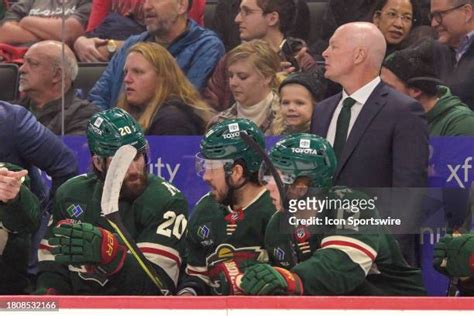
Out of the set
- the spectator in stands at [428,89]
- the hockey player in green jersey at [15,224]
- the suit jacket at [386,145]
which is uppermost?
the spectator in stands at [428,89]

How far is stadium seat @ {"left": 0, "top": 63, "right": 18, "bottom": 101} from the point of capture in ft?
17.7

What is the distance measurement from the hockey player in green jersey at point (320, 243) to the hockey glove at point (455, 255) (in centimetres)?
8

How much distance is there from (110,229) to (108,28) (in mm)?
788

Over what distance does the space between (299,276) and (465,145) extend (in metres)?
0.74

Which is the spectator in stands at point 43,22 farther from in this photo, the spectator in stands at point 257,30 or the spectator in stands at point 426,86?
the spectator in stands at point 426,86

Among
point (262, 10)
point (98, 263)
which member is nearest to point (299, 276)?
point (98, 263)

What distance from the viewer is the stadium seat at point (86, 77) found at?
540 centimetres

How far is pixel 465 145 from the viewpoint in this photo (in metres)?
5.11

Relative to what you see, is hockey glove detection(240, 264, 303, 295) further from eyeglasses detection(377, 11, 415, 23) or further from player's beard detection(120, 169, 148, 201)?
eyeglasses detection(377, 11, 415, 23)

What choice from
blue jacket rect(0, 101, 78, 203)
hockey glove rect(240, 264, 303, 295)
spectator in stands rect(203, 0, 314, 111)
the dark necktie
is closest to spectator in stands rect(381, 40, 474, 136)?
the dark necktie

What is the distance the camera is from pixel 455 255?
484 cm

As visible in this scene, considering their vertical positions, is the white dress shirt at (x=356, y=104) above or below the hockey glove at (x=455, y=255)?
above

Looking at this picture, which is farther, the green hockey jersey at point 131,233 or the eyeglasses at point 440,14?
the eyeglasses at point 440,14

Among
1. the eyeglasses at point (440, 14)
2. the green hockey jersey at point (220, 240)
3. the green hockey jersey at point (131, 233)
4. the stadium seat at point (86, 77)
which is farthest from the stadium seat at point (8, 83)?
the eyeglasses at point (440, 14)
